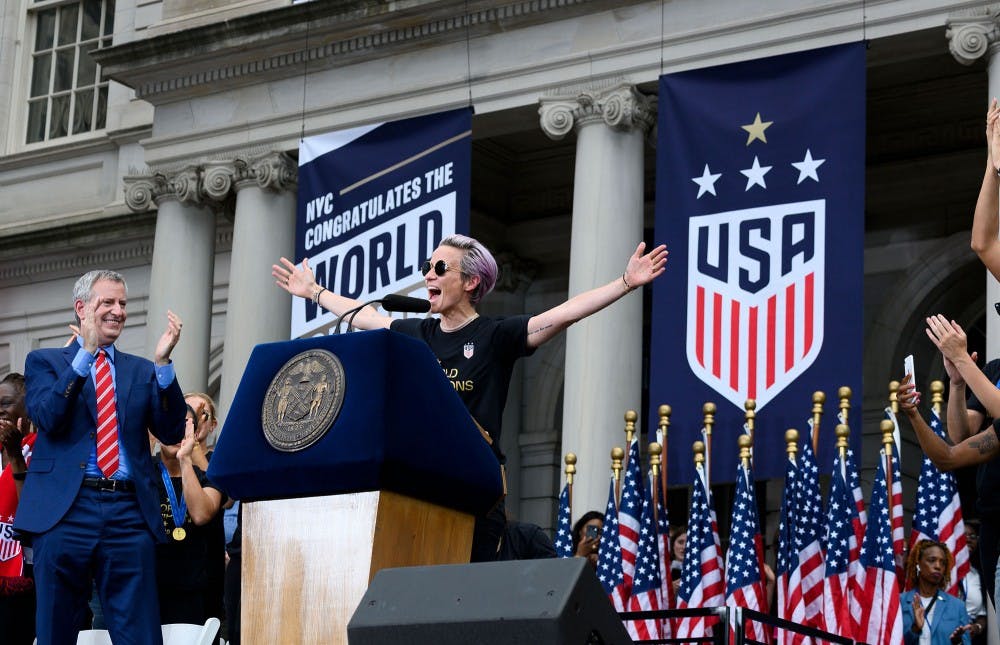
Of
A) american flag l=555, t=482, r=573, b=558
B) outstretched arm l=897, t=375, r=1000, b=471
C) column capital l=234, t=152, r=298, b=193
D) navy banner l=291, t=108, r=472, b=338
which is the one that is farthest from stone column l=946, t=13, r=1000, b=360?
column capital l=234, t=152, r=298, b=193

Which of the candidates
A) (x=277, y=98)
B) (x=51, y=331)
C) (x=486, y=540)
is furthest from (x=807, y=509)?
(x=51, y=331)

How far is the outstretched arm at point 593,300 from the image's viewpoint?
589 centimetres

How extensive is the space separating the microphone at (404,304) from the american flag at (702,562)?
20.6ft

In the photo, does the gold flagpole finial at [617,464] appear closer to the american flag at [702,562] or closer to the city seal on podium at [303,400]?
the american flag at [702,562]

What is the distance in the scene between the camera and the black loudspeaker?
409 centimetres

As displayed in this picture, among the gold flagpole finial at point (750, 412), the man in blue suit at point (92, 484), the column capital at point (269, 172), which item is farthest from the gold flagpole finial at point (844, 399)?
the column capital at point (269, 172)

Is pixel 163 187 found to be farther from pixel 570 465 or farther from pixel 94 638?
pixel 94 638

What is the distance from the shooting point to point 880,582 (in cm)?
1101

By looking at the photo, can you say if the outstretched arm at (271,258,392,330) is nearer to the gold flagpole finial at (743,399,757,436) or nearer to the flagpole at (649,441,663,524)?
the flagpole at (649,441,663,524)

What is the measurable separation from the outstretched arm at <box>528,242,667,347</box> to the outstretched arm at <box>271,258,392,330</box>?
593mm

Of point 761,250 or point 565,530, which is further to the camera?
point 761,250

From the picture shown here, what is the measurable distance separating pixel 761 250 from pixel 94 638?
7168 mm

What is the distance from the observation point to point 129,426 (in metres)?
6.89

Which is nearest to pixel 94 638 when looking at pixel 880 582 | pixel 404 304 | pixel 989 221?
pixel 404 304
